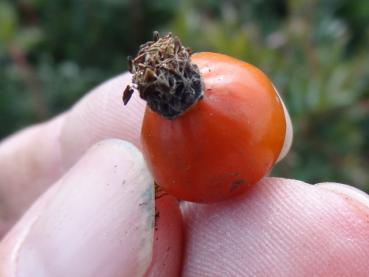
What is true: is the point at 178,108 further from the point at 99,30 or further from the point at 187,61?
the point at 99,30

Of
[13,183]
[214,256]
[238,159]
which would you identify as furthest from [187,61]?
[13,183]

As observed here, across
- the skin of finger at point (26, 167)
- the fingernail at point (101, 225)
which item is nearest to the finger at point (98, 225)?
the fingernail at point (101, 225)

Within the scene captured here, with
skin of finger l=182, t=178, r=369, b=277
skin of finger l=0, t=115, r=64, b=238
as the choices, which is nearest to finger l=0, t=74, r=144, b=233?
skin of finger l=0, t=115, r=64, b=238

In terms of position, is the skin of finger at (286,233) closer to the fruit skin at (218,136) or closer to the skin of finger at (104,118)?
the fruit skin at (218,136)

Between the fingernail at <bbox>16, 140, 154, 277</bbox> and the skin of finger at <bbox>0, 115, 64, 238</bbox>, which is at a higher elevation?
the fingernail at <bbox>16, 140, 154, 277</bbox>

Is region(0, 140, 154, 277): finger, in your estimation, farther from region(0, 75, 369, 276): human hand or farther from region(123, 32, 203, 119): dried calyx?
region(123, 32, 203, 119): dried calyx

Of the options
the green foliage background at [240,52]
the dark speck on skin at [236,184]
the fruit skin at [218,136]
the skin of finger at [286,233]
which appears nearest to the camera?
the fruit skin at [218,136]

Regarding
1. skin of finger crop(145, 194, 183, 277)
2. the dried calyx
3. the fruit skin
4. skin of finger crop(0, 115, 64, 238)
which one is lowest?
skin of finger crop(0, 115, 64, 238)
